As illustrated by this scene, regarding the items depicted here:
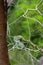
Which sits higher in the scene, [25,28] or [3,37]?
[3,37]

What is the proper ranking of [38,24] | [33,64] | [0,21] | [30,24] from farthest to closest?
[30,24] → [38,24] → [33,64] → [0,21]

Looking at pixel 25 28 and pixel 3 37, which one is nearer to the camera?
pixel 3 37

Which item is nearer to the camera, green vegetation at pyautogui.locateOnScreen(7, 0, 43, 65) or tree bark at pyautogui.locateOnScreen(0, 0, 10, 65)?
tree bark at pyautogui.locateOnScreen(0, 0, 10, 65)

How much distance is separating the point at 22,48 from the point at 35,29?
0.62 metres

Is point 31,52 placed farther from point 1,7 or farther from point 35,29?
point 1,7

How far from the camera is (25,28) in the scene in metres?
3.83

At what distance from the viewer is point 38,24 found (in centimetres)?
347

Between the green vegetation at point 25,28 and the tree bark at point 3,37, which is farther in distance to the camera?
the green vegetation at point 25,28

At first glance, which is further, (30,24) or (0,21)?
(30,24)

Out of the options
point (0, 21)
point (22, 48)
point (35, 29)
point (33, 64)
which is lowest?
point (33, 64)

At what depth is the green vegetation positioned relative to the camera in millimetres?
3176

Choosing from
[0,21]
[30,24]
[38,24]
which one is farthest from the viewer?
[30,24]

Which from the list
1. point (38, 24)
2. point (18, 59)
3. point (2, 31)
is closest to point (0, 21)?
point (2, 31)

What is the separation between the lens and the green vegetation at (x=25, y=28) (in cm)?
318
